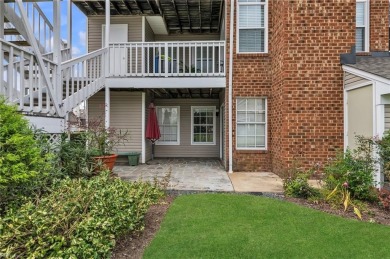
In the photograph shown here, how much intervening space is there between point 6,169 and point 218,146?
34.0ft

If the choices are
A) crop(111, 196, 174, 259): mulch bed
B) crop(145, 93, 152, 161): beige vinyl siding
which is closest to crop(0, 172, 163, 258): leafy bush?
crop(111, 196, 174, 259): mulch bed

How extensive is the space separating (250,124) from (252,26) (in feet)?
10.2

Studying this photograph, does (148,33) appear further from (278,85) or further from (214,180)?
(214,180)

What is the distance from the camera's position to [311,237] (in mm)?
3910

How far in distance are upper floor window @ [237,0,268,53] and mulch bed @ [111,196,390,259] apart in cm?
535

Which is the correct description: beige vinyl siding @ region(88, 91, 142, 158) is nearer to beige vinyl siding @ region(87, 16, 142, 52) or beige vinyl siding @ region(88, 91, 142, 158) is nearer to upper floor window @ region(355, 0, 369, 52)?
beige vinyl siding @ region(87, 16, 142, 52)

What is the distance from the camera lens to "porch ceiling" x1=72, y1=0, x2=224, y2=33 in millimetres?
10320

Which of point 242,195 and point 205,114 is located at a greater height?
point 205,114

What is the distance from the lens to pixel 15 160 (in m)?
3.65

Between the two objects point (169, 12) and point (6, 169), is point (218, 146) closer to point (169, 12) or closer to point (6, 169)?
point (169, 12)

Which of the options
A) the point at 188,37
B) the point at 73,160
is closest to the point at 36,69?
the point at 73,160

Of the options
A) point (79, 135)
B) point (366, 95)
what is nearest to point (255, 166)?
point (366, 95)

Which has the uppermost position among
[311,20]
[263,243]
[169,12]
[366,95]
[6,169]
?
[169,12]

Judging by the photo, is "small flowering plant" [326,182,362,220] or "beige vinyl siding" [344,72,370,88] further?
"beige vinyl siding" [344,72,370,88]
